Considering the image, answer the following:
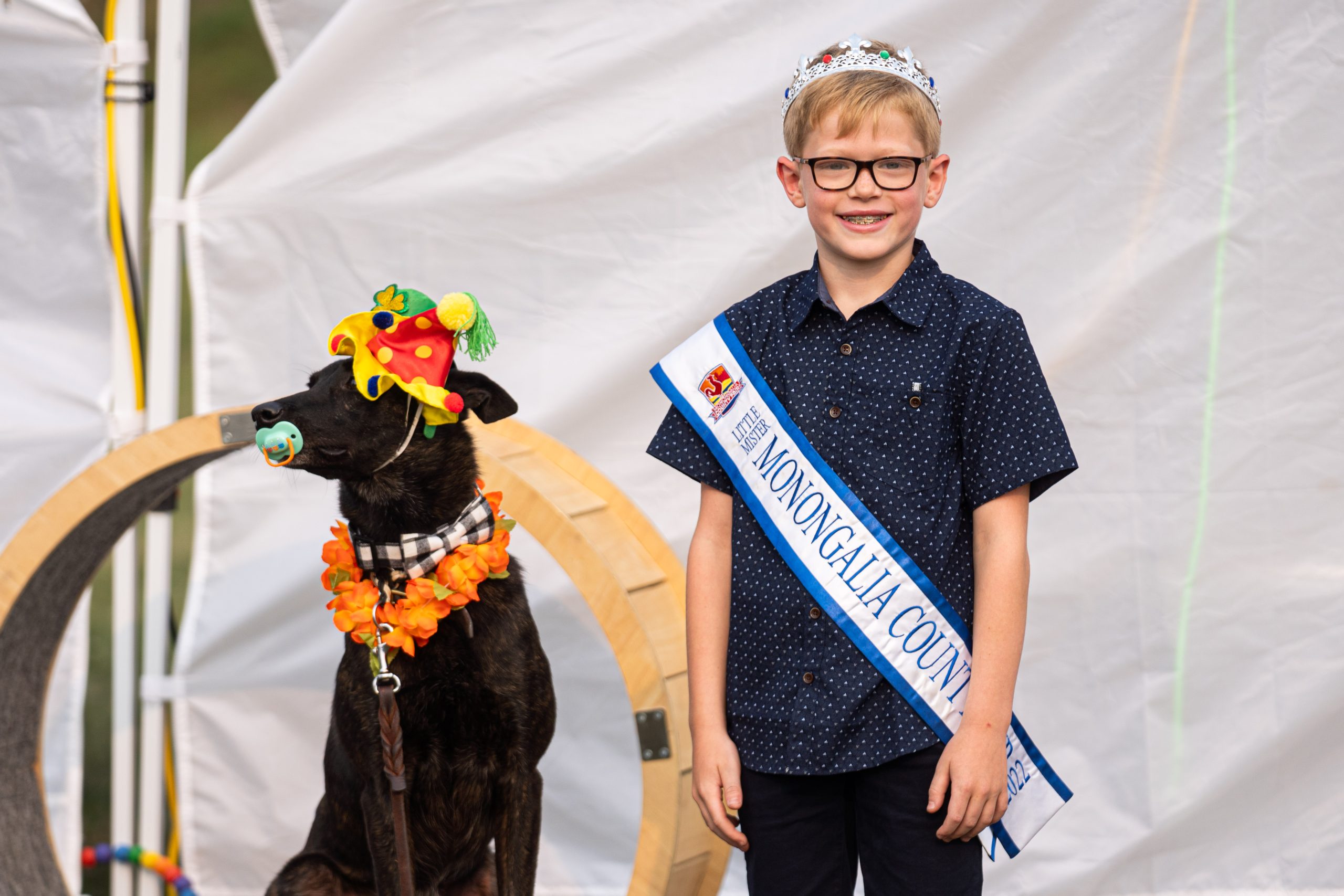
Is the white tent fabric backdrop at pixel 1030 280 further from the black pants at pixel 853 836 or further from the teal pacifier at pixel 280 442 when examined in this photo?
the black pants at pixel 853 836

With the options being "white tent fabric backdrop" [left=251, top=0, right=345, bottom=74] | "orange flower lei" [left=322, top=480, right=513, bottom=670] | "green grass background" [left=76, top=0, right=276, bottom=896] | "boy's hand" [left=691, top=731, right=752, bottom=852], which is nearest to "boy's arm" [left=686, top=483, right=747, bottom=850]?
"boy's hand" [left=691, top=731, right=752, bottom=852]

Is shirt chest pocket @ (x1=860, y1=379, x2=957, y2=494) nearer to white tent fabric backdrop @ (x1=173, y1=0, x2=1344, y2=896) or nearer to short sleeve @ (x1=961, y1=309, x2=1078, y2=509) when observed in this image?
short sleeve @ (x1=961, y1=309, x2=1078, y2=509)

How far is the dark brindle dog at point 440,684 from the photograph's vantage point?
68.0 inches

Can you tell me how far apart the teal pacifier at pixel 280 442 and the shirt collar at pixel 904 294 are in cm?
65

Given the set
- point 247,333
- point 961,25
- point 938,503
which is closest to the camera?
point 938,503

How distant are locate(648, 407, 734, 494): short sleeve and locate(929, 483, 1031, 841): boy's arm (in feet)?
1.13

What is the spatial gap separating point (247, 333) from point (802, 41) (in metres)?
1.36

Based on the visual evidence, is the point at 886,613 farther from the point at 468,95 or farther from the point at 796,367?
the point at 468,95

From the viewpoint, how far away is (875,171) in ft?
4.70

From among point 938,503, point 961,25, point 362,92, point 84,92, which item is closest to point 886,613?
point 938,503

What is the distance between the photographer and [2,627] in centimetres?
227

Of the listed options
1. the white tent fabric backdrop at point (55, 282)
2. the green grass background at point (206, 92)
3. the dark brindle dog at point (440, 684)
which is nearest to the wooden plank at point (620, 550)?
the dark brindle dog at point (440, 684)

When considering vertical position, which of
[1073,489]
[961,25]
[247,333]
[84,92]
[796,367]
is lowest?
[1073,489]

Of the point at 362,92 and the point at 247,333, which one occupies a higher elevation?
the point at 362,92
